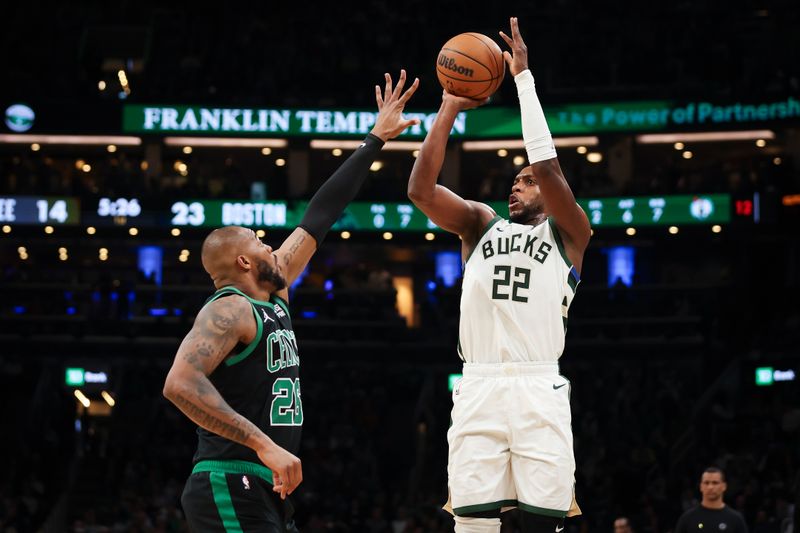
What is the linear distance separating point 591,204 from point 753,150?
6.73 m

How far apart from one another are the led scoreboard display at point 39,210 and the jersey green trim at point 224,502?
23.4 m

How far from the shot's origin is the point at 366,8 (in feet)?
112

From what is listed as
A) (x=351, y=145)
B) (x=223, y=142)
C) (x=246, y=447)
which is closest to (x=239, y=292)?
(x=246, y=447)

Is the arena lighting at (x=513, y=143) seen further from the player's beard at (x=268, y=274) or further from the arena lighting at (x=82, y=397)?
the player's beard at (x=268, y=274)

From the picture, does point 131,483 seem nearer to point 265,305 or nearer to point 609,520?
point 609,520

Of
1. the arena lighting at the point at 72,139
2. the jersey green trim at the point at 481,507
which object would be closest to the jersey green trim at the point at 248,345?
the jersey green trim at the point at 481,507

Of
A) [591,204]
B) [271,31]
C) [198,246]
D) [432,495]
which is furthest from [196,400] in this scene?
[271,31]

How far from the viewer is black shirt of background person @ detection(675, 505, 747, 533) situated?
9242 millimetres

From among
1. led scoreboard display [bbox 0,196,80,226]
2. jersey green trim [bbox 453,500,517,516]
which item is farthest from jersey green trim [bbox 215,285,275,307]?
led scoreboard display [bbox 0,196,80,226]

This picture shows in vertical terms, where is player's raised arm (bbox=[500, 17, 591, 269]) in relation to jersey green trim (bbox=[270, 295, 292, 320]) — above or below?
above

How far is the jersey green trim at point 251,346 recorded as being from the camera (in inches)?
209

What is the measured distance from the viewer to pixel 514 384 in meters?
5.80

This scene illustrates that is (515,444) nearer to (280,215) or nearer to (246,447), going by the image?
(246,447)

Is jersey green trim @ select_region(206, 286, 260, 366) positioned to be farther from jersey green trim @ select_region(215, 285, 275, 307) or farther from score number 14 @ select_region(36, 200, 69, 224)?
score number 14 @ select_region(36, 200, 69, 224)
